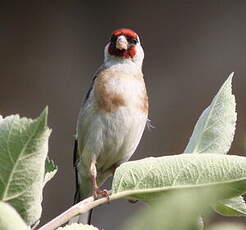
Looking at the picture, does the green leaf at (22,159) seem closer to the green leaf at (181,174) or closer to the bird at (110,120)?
the green leaf at (181,174)

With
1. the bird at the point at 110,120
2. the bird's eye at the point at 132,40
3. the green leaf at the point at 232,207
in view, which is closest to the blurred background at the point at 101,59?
the bird's eye at the point at 132,40

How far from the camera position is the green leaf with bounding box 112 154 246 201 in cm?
62

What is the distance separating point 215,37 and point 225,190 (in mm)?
3363

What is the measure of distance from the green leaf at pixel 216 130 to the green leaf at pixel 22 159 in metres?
0.29

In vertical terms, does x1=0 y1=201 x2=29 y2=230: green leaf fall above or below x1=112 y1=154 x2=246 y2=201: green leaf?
above

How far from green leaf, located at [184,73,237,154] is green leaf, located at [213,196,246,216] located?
99 mm

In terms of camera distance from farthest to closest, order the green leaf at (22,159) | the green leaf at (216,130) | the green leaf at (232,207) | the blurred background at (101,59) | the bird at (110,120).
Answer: the blurred background at (101,59) < the bird at (110,120) < the green leaf at (216,130) < the green leaf at (232,207) < the green leaf at (22,159)

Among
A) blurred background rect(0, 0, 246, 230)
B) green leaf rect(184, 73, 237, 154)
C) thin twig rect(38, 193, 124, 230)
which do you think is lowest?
blurred background rect(0, 0, 246, 230)

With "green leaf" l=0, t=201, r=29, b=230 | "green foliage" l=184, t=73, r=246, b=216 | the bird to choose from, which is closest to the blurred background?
the bird

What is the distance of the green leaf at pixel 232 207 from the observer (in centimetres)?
71

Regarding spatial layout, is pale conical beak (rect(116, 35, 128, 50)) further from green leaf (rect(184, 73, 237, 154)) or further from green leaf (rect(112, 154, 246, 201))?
green leaf (rect(112, 154, 246, 201))

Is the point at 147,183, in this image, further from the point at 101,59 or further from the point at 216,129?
the point at 101,59

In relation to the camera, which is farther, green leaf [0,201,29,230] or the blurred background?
the blurred background

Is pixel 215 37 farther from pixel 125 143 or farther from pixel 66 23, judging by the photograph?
pixel 125 143
